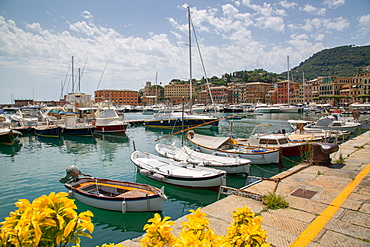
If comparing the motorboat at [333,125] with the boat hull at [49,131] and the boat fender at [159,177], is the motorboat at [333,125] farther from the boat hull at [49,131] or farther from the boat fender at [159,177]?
the boat hull at [49,131]

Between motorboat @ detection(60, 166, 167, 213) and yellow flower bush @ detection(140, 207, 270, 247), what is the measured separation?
6.57 meters

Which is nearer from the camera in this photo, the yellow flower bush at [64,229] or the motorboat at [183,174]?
the yellow flower bush at [64,229]

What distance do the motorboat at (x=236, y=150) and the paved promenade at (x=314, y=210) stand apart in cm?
546

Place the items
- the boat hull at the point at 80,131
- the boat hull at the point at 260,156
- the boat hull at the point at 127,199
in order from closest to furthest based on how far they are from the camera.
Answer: the boat hull at the point at 127,199 < the boat hull at the point at 260,156 < the boat hull at the point at 80,131

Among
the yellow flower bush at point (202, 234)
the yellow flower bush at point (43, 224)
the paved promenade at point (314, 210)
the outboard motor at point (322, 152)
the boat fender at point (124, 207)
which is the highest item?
the yellow flower bush at point (43, 224)

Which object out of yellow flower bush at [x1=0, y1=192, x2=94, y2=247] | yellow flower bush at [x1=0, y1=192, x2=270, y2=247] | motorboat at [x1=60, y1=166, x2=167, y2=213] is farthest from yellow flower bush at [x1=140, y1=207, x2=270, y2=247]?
motorboat at [x1=60, y1=166, x2=167, y2=213]

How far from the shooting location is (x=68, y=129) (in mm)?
34312

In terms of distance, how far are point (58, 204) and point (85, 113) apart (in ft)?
154

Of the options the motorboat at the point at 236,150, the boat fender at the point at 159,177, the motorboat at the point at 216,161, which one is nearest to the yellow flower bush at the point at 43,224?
the boat fender at the point at 159,177

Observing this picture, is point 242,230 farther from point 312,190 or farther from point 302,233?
point 312,190

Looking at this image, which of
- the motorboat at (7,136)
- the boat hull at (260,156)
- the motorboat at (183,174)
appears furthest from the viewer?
the motorboat at (7,136)

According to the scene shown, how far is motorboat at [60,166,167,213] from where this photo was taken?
29.1 feet

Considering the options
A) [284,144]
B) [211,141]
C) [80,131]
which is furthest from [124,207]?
[80,131]

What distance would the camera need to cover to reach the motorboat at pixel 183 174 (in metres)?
11.2
